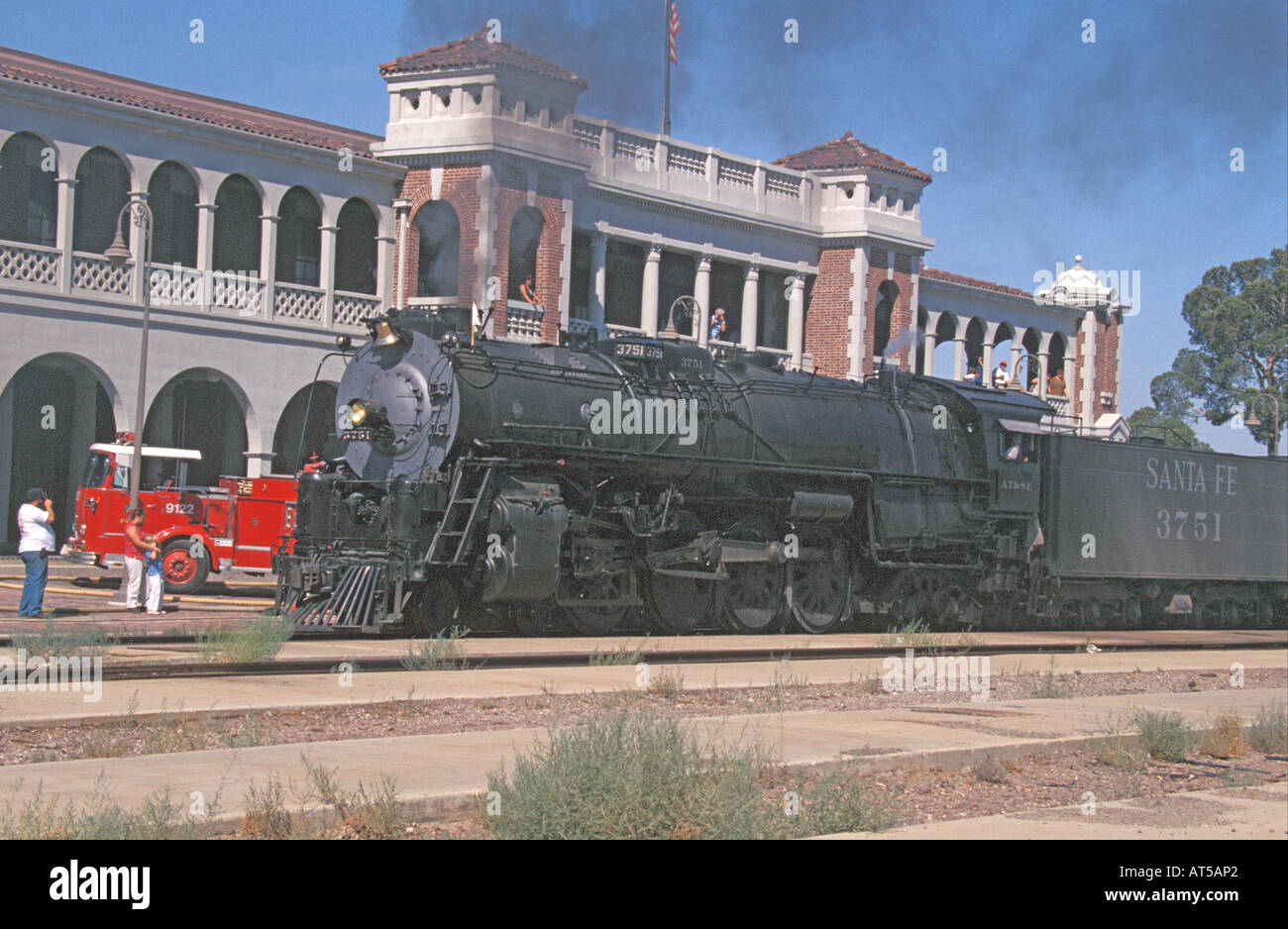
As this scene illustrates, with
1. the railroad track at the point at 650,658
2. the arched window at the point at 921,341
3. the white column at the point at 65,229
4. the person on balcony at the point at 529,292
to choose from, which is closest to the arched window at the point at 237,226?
the white column at the point at 65,229

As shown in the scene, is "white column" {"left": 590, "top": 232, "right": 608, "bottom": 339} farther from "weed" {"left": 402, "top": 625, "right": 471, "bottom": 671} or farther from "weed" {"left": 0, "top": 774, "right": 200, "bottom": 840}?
"weed" {"left": 0, "top": 774, "right": 200, "bottom": 840}

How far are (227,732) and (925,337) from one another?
106 feet

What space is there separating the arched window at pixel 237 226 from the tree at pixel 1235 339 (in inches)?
2415

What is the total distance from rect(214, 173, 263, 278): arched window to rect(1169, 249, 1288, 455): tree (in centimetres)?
6134

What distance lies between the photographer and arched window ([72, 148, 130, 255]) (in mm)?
26594

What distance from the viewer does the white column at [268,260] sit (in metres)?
28.5

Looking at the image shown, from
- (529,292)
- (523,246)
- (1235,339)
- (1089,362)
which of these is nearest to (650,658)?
(529,292)

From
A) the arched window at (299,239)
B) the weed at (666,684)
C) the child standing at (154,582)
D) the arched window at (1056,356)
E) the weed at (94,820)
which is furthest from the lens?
the arched window at (1056,356)

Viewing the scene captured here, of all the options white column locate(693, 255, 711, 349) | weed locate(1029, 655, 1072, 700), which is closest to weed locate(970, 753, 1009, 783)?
weed locate(1029, 655, 1072, 700)

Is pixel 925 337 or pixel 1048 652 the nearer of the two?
pixel 1048 652

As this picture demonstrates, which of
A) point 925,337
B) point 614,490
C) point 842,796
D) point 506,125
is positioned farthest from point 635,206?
point 842,796

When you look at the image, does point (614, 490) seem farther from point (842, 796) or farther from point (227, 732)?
point (842, 796)

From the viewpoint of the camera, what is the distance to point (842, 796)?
26.2 feet

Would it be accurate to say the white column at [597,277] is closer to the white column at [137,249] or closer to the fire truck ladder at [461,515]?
the white column at [137,249]
